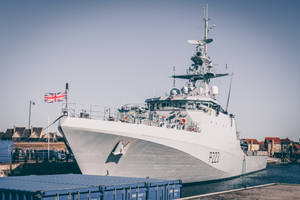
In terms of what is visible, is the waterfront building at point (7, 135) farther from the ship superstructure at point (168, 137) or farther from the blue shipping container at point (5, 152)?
the ship superstructure at point (168, 137)

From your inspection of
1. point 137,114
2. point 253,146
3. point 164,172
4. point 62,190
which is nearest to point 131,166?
point 164,172

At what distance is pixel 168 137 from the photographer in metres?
20.7

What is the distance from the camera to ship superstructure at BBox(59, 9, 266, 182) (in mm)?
18000

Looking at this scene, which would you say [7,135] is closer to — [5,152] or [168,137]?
[5,152]

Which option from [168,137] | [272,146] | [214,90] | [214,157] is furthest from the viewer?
[272,146]

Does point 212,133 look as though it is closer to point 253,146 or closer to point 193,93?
point 193,93

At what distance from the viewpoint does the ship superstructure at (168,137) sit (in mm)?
18000

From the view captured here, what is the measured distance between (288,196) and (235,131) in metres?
17.3

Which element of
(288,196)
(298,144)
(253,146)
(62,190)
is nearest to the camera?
(62,190)

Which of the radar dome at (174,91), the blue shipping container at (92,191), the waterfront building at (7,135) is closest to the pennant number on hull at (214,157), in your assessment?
the radar dome at (174,91)

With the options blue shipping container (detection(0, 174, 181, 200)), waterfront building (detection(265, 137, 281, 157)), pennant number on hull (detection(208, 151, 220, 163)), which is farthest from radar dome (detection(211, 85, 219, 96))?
waterfront building (detection(265, 137, 281, 157))

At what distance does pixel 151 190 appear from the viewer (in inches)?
535

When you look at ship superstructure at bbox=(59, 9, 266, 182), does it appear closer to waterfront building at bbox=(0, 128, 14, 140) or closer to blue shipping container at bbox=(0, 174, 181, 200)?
blue shipping container at bbox=(0, 174, 181, 200)

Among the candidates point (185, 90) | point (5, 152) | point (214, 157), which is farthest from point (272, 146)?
point (5, 152)
